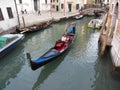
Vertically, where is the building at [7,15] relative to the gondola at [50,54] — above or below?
above

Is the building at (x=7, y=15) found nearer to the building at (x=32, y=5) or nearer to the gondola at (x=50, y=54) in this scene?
the gondola at (x=50, y=54)

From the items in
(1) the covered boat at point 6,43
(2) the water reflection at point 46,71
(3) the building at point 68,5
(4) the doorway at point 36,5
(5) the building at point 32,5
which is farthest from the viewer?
(3) the building at point 68,5

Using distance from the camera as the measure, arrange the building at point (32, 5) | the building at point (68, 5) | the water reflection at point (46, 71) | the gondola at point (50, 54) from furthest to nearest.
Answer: the building at point (68, 5) < the building at point (32, 5) < the water reflection at point (46, 71) < the gondola at point (50, 54)

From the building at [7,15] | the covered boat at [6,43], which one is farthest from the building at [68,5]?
the covered boat at [6,43]

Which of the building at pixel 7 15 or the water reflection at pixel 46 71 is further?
A: the building at pixel 7 15

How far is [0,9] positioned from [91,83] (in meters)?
9.78

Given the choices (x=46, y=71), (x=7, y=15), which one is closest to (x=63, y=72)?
(x=46, y=71)

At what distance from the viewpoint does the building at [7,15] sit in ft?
38.8

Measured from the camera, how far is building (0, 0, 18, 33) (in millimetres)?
11820

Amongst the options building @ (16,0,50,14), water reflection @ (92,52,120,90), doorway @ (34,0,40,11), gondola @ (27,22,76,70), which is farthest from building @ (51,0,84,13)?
water reflection @ (92,52,120,90)

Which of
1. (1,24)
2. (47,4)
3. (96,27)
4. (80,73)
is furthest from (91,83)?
(47,4)

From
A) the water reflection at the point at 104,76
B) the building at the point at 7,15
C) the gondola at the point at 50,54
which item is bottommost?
the water reflection at the point at 104,76

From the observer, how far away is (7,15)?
1249cm

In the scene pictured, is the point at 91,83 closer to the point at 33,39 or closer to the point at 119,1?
the point at 119,1
